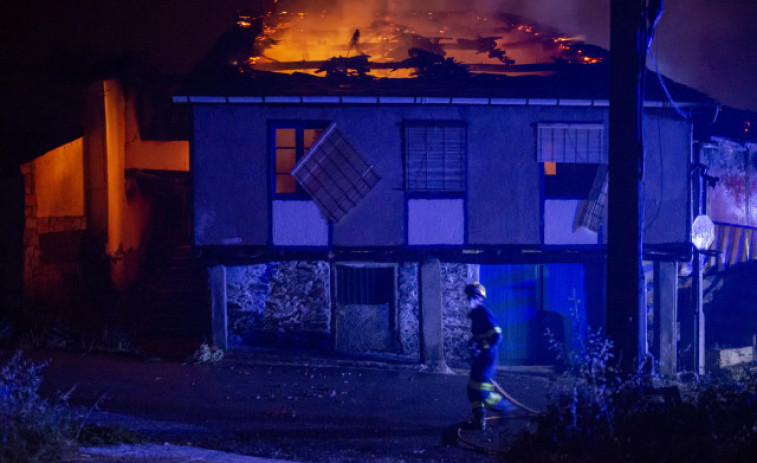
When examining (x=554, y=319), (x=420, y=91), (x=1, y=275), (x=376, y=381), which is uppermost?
(x=420, y=91)

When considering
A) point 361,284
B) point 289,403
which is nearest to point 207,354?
point 289,403

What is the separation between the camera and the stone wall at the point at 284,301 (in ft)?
40.1

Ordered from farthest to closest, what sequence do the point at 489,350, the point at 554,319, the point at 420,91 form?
the point at 554,319 < the point at 420,91 < the point at 489,350

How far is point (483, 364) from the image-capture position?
771 cm

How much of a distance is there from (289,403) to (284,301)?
3.31 m

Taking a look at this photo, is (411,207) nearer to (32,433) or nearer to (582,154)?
(582,154)

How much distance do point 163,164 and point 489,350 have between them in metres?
12.1

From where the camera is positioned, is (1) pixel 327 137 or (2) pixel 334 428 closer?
(2) pixel 334 428

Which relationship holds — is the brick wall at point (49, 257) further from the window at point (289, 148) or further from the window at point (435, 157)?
the window at point (435, 157)

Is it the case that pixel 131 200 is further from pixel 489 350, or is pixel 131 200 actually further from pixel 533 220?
pixel 489 350

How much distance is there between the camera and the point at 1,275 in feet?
45.9

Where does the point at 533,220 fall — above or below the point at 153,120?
below

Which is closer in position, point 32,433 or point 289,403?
point 32,433

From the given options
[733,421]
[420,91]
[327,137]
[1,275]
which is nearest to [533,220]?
[420,91]
